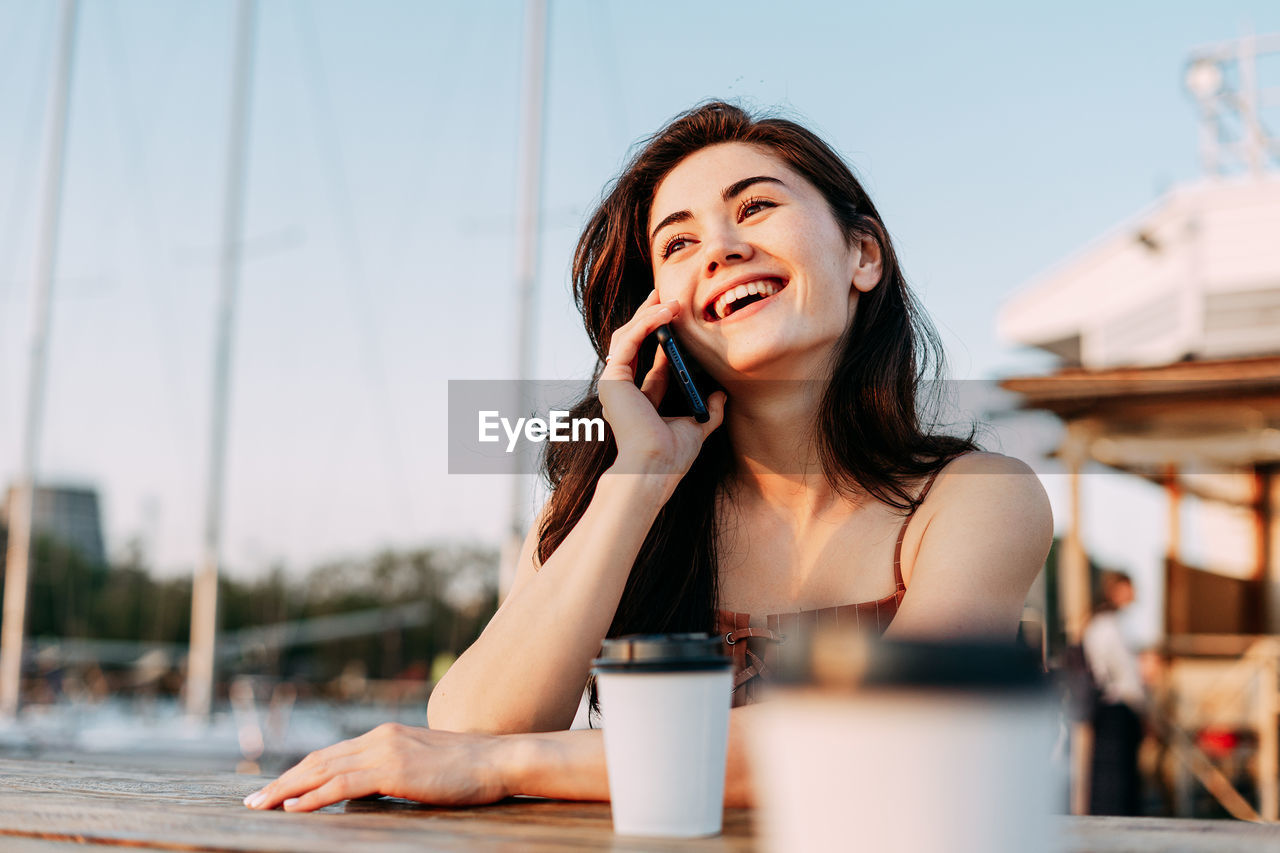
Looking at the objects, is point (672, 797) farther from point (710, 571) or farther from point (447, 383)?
point (447, 383)

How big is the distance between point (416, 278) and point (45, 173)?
5.58 metres

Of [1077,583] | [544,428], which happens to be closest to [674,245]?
[544,428]

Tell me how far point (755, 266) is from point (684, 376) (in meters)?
0.22

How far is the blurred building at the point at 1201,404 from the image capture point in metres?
6.77

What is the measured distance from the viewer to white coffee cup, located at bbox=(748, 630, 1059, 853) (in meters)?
0.46

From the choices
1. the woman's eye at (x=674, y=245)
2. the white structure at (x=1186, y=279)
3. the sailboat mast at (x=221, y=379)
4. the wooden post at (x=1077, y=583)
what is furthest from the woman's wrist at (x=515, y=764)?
the sailboat mast at (x=221, y=379)

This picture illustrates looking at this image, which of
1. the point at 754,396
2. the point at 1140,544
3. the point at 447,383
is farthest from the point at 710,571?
the point at 1140,544

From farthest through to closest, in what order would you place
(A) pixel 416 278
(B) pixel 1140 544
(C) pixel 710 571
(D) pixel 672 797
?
(A) pixel 416 278
(B) pixel 1140 544
(C) pixel 710 571
(D) pixel 672 797

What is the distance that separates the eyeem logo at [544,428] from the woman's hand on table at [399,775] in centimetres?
99

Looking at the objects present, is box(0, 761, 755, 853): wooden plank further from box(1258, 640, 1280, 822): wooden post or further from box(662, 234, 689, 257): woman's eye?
box(1258, 640, 1280, 822): wooden post

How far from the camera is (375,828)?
977 mm

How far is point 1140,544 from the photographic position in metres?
9.01

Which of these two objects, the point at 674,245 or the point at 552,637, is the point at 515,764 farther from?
the point at 674,245

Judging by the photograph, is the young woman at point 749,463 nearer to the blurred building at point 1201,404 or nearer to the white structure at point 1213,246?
the blurred building at point 1201,404
